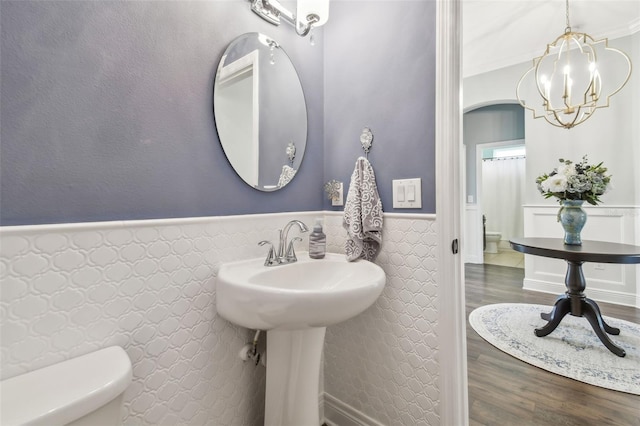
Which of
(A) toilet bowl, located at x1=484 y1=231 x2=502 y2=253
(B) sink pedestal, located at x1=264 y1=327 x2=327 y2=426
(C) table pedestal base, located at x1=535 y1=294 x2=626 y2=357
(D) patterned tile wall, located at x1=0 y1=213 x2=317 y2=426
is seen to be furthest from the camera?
(A) toilet bowl, located at x1=484 y1=231 x2=502 y2=253

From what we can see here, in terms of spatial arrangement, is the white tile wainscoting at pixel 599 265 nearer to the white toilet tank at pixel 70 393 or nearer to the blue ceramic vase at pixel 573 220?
the blue ceramic vase at pixel 573 220

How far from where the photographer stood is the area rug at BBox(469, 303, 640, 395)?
1.66m

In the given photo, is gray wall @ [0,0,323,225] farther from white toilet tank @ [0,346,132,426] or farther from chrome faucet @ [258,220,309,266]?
white toilet tank @ [0,346,132,426]

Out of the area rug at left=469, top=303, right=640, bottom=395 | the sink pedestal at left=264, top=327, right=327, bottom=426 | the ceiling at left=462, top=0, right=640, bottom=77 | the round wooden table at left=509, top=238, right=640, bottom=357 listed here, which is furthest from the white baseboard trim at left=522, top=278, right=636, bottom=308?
the sink pedestal at left=264, top=327, right=327, bottom=426

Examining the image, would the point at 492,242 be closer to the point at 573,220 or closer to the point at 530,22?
the point at 573,220

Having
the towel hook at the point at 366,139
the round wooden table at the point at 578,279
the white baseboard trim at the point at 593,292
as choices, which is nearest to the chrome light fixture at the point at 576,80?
the round wooden table at the point at 578,279

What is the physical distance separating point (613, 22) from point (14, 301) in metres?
4.57

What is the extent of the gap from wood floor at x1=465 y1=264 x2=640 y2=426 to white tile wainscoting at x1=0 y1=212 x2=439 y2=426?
0.63 metres

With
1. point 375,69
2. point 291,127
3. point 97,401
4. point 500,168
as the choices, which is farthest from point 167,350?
point 500,168

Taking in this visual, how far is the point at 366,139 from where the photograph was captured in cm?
129

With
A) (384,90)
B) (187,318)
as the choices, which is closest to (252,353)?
(187,318)

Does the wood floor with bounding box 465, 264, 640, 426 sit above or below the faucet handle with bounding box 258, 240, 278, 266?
below

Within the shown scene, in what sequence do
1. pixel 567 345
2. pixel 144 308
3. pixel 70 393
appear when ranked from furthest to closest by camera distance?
pixel 567 345 → pixel 144 308 → pixel 70 393

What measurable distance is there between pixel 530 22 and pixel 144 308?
12.0 feet
